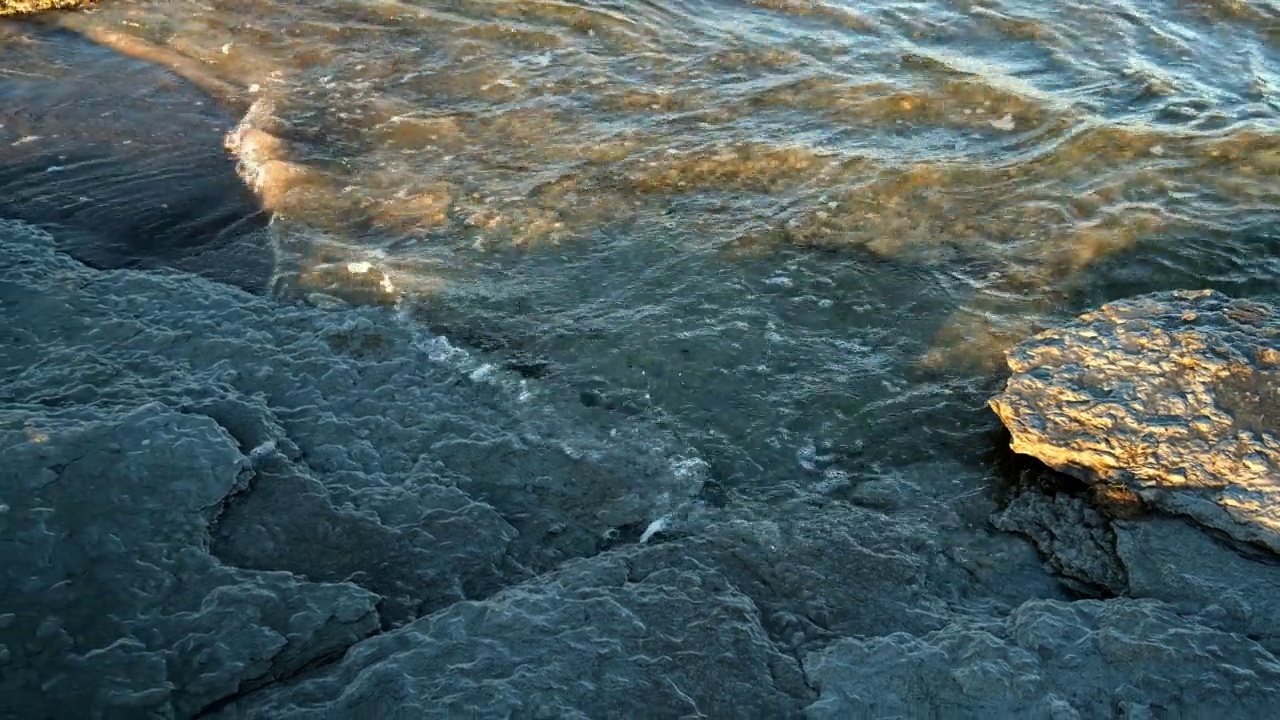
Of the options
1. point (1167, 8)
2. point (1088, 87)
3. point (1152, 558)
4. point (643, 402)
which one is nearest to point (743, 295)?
point (643, 402)

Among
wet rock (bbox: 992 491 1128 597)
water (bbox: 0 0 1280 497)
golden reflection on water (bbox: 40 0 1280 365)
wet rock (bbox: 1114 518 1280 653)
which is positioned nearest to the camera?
wet rock (bbox: 1114 518 1280 653)

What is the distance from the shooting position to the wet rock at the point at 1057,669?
3682 mm

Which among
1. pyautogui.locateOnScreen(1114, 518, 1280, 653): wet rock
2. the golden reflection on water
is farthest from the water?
pyautogui.locateOnScreen(1114, 518, 1280, 653): wet rock

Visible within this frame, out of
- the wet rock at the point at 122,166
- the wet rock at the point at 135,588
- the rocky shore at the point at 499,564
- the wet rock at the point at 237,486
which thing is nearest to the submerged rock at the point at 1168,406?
the rocky shore at the point at 499,564

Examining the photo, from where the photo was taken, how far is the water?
5688 millimetres

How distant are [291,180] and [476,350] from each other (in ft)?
8.14

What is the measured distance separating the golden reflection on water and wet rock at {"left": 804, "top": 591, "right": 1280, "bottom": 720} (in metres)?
2.08

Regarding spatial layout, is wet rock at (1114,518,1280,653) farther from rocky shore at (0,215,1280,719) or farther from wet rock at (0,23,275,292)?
wet rock at (0,23,275,292)

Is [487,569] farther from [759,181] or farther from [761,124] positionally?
[761,124]

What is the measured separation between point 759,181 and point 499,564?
13.2 ft

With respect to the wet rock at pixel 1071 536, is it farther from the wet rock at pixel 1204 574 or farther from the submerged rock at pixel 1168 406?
the submerged rock at pixel 1168 406

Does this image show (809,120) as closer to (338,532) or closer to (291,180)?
(291,180)

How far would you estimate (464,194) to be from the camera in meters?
7.19

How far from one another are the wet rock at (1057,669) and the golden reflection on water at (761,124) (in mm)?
2082
